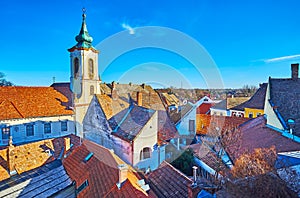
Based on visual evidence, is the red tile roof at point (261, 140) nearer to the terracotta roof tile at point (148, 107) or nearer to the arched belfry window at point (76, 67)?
the terracotta roof tile at point (148, 107)

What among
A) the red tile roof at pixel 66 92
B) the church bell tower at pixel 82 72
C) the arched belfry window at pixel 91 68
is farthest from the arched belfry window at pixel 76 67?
the red tile roof at pixel 66 92

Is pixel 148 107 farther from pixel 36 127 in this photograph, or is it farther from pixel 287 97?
pixel 36 127

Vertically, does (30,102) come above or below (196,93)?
below

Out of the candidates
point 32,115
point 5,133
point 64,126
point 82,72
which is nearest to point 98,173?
point 5,133

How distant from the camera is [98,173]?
9.01 meters

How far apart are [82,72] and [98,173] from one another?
53.8 ft

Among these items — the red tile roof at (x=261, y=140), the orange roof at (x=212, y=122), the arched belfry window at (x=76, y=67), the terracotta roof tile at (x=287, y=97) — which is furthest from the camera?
the arched belfry window at (x=76, y=67)

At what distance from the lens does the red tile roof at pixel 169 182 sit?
26.1ft

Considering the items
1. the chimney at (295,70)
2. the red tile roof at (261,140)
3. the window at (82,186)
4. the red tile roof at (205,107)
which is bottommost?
the window at (82,186)

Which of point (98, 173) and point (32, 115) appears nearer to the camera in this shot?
point (98, 173)

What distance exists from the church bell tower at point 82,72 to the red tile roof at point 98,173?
11722 millimetres

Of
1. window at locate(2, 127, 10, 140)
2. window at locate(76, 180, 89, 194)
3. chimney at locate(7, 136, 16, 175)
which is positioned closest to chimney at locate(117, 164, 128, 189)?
window at locate(76, 180, 89, 194)

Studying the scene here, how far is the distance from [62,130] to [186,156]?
15.3 metres

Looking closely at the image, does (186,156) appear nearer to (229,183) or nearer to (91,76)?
(229,183)
